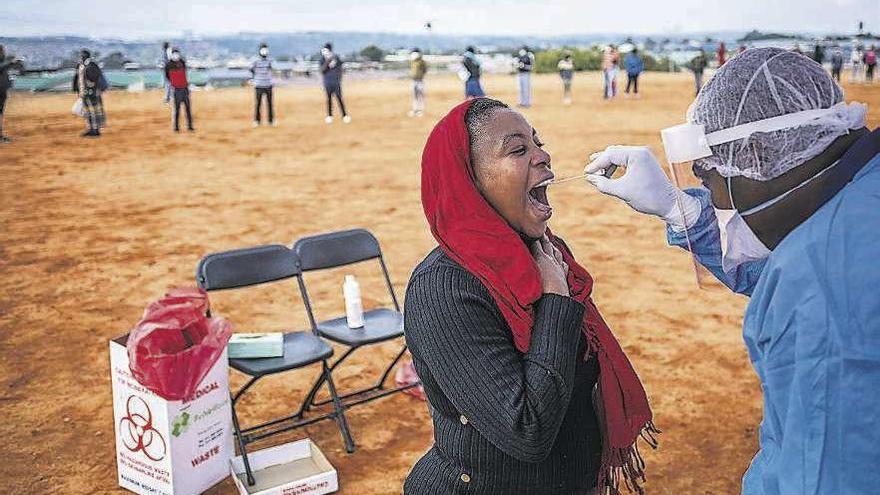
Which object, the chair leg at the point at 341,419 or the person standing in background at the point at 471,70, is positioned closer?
the chair leg at the point at 341,419

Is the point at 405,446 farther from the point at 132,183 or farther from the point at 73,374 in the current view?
the point at 132,183

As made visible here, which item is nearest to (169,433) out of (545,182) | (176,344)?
(176,344)

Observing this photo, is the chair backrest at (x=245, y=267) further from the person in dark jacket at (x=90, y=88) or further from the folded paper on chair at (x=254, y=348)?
the person in dark jacket at (x=90, y=88)

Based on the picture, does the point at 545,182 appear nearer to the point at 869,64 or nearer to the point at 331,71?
the point at 331,71

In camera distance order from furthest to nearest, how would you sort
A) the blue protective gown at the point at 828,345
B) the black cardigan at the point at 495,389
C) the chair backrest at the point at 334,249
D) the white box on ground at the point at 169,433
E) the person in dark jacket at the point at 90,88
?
the person in dark jacket at the point at 90,88 < the chair backrest at the point at 334,249 < the white box on ground at the point at 169,433 < the black cardigan at the point at 495,389 < the blue protective gown at the point at 828,345

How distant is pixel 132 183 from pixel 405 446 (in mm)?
9616

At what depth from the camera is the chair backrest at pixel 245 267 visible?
4.93 meters

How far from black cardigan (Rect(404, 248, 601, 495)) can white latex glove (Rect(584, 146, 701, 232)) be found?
51 centimetres

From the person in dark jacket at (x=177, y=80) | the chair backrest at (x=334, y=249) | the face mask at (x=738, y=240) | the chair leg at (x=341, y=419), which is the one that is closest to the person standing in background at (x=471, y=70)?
the person in dark jacket at (x=177, y=80)

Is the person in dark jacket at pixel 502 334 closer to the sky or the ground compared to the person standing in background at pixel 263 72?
closer to the ground

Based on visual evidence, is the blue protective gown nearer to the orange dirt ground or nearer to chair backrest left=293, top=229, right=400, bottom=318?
the orange dirt ground

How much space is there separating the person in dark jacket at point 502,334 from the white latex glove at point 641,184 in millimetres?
265

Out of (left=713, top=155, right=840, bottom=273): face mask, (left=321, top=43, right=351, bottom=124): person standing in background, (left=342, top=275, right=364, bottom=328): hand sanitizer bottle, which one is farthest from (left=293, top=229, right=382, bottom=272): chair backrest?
(left=321, top=43, right=351, bottom=124): person standing in background

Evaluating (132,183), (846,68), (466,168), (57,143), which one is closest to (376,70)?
(846,68)
